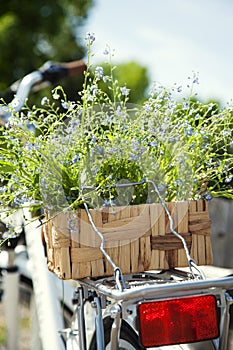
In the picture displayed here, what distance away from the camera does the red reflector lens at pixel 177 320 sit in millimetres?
1384

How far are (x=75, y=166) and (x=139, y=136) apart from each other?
0.16 meters

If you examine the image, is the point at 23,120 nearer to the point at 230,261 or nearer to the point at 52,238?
the point at 52,238

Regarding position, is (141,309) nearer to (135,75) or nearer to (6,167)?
(6,167)

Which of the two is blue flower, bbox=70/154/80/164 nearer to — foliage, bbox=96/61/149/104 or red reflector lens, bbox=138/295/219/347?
red reflector lens, bbox=138/295/219/347

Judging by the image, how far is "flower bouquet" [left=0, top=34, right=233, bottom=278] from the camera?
1531 millimetres

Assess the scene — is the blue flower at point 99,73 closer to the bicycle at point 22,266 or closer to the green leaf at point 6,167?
the green leaf at point 6,167

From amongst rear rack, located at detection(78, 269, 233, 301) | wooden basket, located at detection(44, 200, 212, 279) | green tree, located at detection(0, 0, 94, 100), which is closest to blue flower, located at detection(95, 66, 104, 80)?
wooden basket, located at detection(44, 200, 212, 279)

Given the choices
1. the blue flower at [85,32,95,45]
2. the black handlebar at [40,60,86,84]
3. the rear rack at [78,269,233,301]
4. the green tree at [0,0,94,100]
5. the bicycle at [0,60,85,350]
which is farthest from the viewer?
the green tree at [0,0,94,100]

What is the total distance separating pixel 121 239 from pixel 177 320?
231 millimetres

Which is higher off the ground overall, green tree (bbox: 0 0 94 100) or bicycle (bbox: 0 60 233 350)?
green tree (bbox: 0 0 94 100)

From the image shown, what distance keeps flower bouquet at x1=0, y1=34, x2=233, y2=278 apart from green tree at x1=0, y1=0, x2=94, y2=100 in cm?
965

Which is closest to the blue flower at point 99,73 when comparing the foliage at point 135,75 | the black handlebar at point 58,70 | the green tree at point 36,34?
the black handlebar at point 58,70

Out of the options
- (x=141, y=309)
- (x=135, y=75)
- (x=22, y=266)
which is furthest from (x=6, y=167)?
(x=135, y=75)

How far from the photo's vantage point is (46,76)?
274 cm
